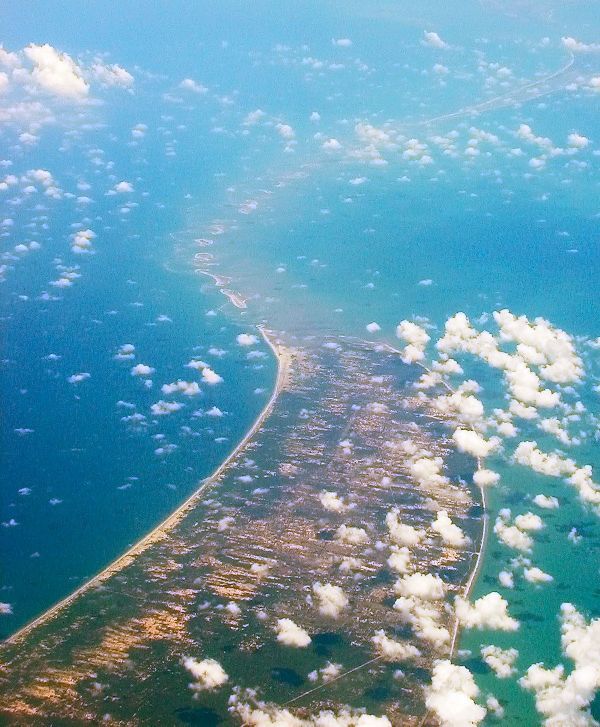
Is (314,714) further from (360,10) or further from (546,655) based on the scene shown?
(360,10)

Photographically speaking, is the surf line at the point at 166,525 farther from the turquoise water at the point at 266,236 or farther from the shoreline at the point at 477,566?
the shoreline at the point at 477,566

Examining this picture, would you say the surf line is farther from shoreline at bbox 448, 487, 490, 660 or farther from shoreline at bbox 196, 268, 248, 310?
shoreline at bbox 448, 487, 490, 660

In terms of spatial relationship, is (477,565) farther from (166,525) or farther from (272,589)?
(166,525)

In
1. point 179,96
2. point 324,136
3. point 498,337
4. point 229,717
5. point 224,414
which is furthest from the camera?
point 179,96

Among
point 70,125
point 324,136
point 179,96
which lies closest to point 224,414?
point 324,136

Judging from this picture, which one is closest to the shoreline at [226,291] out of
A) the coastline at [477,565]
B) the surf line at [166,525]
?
the surf line at [166,525]

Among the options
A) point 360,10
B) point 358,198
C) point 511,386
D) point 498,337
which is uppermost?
point 360,10

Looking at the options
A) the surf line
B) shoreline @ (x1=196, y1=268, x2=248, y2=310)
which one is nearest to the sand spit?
the surf line

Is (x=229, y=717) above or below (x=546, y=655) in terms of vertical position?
below
